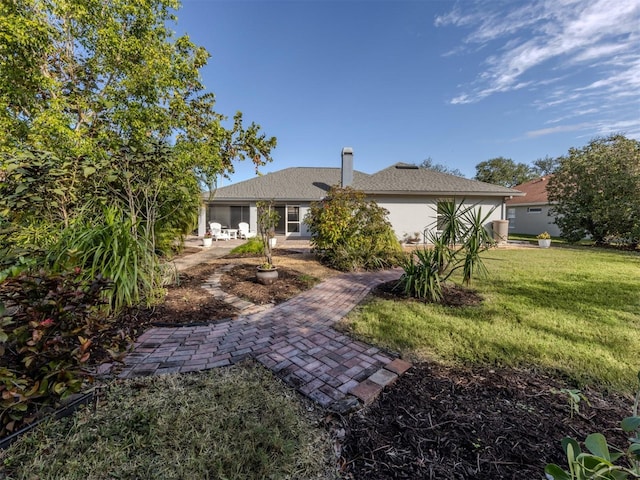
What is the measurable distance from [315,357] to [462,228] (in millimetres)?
3555

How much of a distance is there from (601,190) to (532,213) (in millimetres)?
8872

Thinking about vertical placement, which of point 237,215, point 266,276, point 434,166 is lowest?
point 266,276

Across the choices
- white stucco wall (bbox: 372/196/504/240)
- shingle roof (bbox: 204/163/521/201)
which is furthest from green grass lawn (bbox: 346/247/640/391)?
shingle roof (bbox: 204/163/521/201)

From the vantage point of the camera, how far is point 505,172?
38.8m

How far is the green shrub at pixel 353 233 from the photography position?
7.63 meters

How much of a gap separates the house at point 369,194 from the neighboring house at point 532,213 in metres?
7.69

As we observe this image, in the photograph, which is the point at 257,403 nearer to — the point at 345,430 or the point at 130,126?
the point at 345,430

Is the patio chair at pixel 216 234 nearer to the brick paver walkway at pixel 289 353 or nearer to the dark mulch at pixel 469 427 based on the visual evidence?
the brick paver walkway at pixel 289 353

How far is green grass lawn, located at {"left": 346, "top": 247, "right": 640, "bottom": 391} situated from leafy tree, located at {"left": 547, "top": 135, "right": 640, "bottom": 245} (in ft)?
30.2

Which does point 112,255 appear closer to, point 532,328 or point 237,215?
point 532,328

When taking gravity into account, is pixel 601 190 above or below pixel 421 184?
below

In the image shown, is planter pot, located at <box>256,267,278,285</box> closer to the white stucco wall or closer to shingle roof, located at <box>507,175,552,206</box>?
the white stucco wall

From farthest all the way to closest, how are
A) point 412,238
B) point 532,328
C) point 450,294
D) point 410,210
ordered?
point 410,210, point 412,238, point 450,294, point 532,328

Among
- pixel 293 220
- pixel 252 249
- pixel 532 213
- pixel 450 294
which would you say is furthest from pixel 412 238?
pixel 532 213
